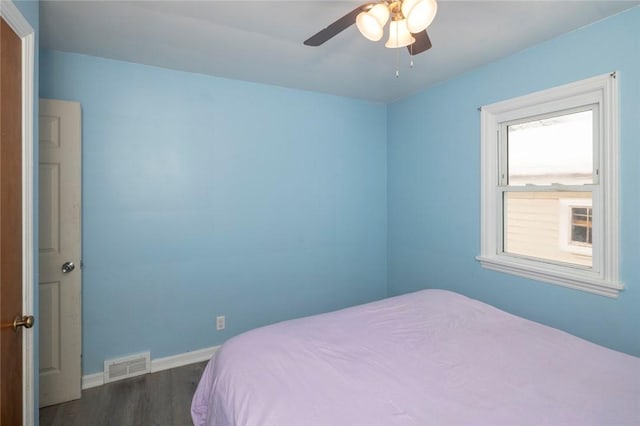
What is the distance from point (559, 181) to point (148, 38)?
2.91 metres

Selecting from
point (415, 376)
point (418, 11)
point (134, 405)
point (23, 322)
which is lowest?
point (134, 405)

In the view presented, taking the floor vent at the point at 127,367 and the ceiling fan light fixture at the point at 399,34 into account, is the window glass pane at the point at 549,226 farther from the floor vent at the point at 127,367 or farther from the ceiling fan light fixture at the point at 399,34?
the floor vent at the point at 127,367

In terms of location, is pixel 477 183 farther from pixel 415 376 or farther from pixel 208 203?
pixel 208 203

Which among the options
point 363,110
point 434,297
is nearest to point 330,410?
point 434,297

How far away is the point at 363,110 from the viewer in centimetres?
342

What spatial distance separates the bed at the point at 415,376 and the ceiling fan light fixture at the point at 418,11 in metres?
1.39

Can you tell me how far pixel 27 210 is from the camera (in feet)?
4.59

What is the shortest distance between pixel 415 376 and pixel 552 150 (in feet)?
6.46

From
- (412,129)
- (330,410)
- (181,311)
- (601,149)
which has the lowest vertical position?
(181,311)

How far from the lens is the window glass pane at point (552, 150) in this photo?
2078 mm

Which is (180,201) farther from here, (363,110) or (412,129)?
(412,129)

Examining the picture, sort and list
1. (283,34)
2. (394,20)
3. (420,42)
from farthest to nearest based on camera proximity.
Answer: (283,34) → (420,42) → (394,20)

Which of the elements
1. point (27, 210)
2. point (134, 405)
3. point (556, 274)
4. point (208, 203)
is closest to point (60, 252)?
point (27, 210)

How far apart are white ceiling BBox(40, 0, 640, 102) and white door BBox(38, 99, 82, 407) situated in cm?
59
